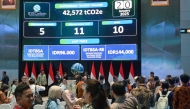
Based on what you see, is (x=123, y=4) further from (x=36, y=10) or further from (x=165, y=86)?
(x=165, y=86)

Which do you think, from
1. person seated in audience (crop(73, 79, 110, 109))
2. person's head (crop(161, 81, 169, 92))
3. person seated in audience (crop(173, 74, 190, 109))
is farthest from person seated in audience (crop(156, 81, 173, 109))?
person seated in audience (crop(73, 79, 110, 109))

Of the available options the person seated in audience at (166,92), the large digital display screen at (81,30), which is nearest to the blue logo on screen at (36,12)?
the large digital display screen at (81,30)

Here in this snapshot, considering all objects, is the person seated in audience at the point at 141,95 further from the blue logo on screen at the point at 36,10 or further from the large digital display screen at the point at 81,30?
the blue logo on screen at the point at 36,10

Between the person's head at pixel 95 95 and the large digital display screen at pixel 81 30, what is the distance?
13.9m

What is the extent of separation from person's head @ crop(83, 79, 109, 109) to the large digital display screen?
1394cm

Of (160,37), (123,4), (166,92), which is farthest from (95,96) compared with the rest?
(160,37)

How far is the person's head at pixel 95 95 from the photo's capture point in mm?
2984

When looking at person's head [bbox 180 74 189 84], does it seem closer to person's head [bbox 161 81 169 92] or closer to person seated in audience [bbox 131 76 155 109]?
person seated in audience [bbox 131 76 155 109]

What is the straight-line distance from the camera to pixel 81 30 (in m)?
17.4

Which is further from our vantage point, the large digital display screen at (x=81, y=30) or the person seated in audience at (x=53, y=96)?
the large digital display screen at (x=81, y=30)

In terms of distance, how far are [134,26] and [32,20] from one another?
5191mm

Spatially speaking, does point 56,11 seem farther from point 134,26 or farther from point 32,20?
point 134,26

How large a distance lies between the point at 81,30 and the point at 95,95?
14467 mm

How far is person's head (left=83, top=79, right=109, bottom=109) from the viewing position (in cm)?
298
